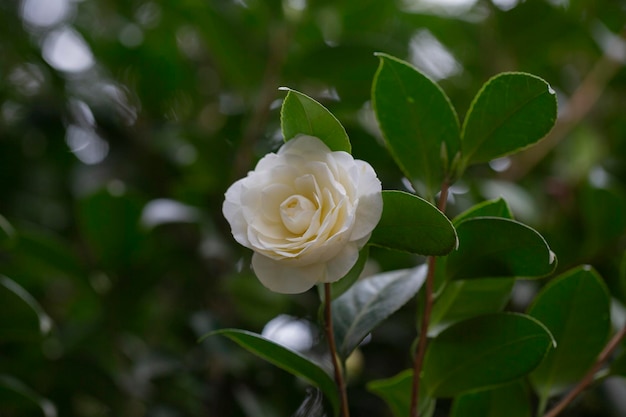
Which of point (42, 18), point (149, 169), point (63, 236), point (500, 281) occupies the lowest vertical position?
point (63, 236)

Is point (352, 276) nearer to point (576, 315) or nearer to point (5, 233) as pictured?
point (576, 315)

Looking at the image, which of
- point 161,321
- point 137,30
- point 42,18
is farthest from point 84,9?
point 161,321

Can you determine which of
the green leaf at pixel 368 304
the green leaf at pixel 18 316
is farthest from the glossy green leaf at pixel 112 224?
the green leaf at pixel 368 304

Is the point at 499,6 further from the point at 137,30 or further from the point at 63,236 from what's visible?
the point at 63,236

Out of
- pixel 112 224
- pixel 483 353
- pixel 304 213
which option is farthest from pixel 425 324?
pixel 112 224

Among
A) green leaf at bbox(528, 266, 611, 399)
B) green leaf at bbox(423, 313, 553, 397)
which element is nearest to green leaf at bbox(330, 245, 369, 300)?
green leaf at bbox(423, 313, 553, 397)

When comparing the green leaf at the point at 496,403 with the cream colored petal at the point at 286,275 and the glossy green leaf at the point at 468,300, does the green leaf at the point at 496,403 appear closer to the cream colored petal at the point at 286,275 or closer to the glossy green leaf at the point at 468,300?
the glossy green leaf at the point at 468,300
